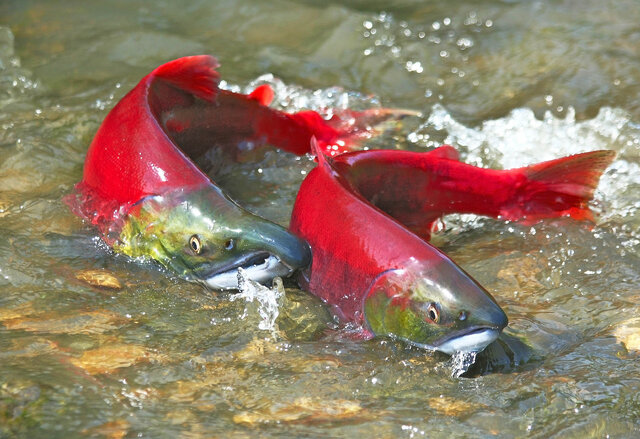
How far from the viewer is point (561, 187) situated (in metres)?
4.80

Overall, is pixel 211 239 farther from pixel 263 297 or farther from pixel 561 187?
pixel 561 187

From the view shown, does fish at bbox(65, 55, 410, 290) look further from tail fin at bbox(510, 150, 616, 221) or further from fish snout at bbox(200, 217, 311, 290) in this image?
tail fin at bbox(510, 150, 616, 221)

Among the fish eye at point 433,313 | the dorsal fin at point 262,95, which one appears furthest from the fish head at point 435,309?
the dorsal fin at point 262,95

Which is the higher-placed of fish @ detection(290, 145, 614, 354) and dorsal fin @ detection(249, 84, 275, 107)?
dorsal fin @ detection(249, 84, 275, 107)

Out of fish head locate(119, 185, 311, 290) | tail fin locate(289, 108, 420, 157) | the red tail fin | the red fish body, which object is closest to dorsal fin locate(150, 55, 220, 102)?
the red fish body

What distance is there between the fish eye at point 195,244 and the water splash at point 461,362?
48.6 inches

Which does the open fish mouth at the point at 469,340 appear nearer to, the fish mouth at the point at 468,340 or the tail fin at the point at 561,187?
the fish mouth at the point at 468,340

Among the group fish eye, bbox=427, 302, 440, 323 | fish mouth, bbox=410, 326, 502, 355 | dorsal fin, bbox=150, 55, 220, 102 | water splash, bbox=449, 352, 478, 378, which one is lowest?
water splash, bbox=449, 352, 478, 378

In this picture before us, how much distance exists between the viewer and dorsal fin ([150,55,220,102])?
193 inches

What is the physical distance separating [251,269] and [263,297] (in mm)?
157

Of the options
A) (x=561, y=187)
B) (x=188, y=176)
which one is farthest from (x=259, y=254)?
(x=561, y=187)

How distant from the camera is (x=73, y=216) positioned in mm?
4734

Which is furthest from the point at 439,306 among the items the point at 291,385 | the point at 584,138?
the point at 584,138

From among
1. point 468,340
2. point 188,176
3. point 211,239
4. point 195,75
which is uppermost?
point 195,75
